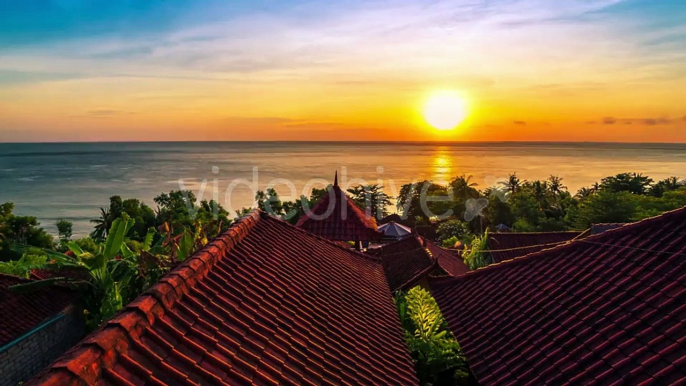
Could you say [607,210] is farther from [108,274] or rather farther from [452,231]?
[108,274]

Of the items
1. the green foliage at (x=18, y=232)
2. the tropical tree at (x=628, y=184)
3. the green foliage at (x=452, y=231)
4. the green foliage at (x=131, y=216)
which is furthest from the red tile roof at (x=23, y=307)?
the tropical tree at (x=628, y=184)

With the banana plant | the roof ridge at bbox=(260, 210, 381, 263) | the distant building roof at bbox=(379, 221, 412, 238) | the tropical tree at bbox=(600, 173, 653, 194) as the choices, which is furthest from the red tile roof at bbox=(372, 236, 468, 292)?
the tropical tree at bbox=(600, 173, 653, 194)

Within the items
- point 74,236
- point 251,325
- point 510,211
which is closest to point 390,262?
point 251,325

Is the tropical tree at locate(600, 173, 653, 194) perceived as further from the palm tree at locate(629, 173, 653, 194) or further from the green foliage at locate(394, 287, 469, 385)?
the green foliage at locate(394, 287, 469, 385)

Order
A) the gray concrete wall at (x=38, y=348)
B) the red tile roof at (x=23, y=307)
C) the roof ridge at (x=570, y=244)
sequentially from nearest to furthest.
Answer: the roof ridge at (x=570, y=244)
the gray concrete wall at (x=38, y=348)
the red tile roof at (x=23, y=307)

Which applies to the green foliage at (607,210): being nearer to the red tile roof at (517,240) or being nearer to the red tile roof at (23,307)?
the red tile roof at (517,240)

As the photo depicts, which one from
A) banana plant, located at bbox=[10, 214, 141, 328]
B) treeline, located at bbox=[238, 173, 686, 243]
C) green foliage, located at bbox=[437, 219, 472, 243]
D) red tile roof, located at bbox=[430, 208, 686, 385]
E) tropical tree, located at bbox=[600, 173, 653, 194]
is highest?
red tile roof, located at bbox=[430, 208, 686, 385]

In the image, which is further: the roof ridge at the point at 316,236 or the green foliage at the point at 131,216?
the green foliage at the point at 131,216
